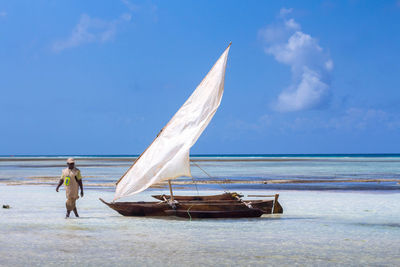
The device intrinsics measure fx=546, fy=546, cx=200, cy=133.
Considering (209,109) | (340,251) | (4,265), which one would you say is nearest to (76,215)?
(209,109)

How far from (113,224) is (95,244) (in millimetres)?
2863

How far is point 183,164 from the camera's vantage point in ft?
46.9

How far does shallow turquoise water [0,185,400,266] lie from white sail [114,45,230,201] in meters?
1.09

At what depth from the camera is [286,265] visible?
864cm

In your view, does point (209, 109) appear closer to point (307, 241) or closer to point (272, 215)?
point (272, 215)

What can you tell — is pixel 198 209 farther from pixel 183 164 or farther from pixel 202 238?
pixel 202 238

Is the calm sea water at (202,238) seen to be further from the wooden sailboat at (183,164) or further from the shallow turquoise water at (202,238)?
the wooden sailboat at (183,164)

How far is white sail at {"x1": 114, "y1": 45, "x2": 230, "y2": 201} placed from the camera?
14398 mm

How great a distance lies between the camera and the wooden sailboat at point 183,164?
46.8 feet

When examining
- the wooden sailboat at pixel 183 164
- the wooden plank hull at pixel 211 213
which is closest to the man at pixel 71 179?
the wooden sailboat at pixel 183 164

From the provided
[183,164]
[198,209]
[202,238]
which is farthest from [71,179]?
[202,238]

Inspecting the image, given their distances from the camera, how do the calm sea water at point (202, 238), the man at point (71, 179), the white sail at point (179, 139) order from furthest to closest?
the white sail at point (179, 139)
the man at point (71, 179)
the calm sea water at point (202, 238)

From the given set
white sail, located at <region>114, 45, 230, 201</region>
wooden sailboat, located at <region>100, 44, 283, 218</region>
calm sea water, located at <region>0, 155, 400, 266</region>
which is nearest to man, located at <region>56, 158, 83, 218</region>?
calm sea water, located at <region>0, 155, 400, 266</region>

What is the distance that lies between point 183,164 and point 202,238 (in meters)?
3.36
